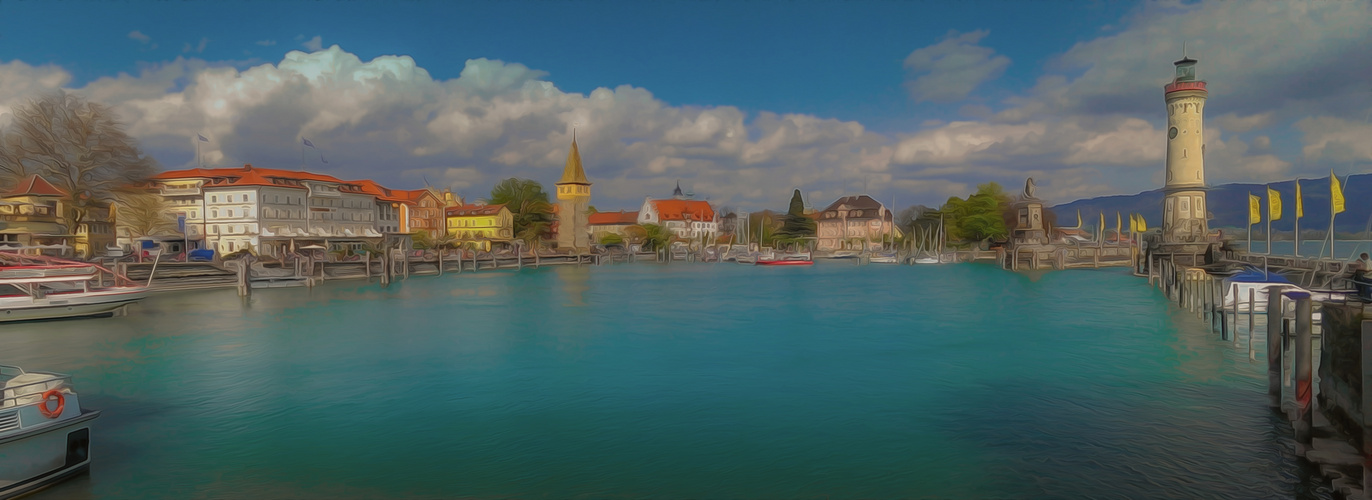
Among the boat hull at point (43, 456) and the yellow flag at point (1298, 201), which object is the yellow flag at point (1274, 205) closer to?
the yellow flag at point (1298, 201)

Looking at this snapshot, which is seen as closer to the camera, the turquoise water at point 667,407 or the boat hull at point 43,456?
the boat hull at point 43,456

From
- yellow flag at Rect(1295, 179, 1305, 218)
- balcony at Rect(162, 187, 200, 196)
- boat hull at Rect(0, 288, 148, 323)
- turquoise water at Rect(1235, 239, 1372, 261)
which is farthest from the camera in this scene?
balcony at Rect(162, 187, 200, 196)

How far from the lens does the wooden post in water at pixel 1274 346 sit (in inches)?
432

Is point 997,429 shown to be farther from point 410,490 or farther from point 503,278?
point 503,278

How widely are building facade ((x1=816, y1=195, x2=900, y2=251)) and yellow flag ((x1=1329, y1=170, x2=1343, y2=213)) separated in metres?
82.5

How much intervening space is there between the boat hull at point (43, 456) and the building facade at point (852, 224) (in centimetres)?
10177

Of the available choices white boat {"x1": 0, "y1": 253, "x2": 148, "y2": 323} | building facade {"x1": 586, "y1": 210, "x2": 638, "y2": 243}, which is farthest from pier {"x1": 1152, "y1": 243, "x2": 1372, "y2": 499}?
building facade {"x1": 586, "y1": 210, "x2": 638, "y2": 243}

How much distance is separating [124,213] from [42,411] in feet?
173

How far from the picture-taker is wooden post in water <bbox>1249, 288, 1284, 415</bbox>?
36.0 feet

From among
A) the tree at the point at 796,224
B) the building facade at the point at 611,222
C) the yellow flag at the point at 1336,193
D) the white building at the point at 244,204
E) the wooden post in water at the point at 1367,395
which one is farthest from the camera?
the building facade at the point at 611,222

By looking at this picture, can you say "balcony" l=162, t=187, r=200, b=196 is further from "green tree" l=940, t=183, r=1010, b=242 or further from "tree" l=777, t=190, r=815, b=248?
"green tree" l=940, t=183, r=1010, b=242

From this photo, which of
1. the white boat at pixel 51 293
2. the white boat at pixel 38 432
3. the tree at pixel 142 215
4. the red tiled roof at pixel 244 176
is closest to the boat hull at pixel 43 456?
the white boat at pixel 38 432

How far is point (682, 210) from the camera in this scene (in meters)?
130

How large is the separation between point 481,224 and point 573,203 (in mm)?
17454
